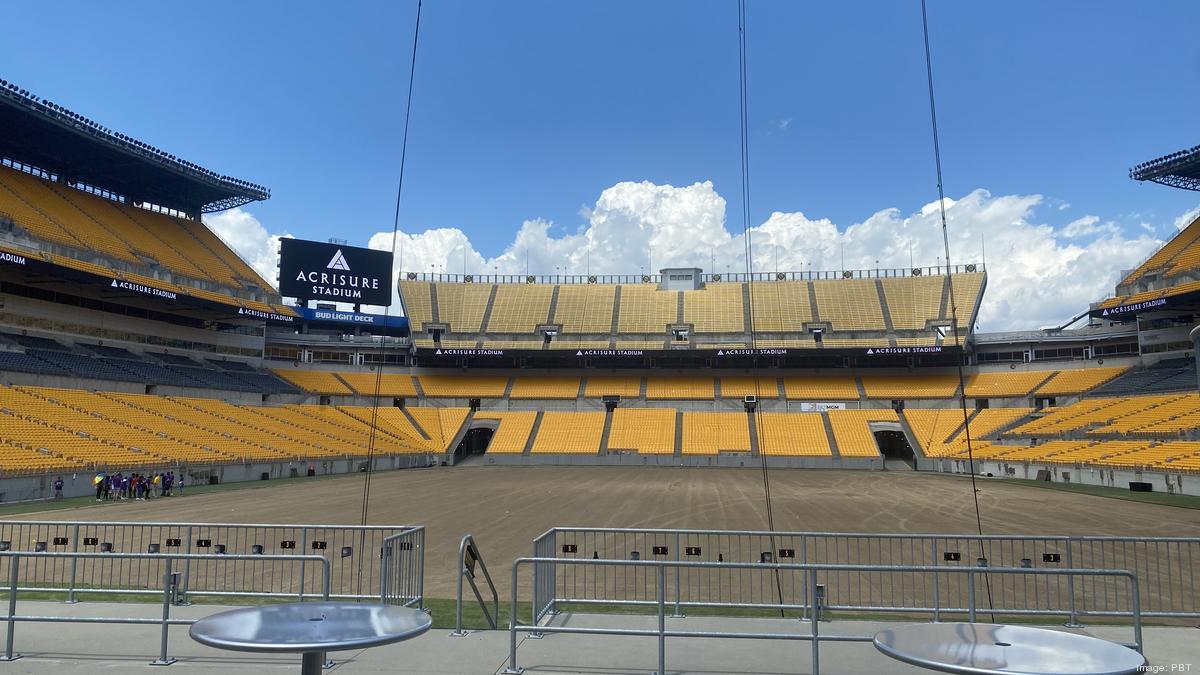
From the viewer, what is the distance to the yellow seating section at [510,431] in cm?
5794

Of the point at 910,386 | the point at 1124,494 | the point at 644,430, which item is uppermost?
the point at 910,386

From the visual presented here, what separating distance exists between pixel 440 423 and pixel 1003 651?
199 ft

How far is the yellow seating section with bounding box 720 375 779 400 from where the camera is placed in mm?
65938

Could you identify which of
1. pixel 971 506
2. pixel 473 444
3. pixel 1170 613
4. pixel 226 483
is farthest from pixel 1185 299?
pixel 226 483

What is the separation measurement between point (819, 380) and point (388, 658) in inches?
2531

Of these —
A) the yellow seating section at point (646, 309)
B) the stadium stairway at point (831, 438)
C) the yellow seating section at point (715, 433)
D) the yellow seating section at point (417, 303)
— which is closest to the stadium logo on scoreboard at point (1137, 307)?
the stadium stairway at point (831, 438)

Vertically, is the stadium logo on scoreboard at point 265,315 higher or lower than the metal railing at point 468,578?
higher

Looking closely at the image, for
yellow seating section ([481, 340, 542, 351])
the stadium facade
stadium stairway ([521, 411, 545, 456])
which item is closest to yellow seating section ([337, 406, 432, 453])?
the stadium facade

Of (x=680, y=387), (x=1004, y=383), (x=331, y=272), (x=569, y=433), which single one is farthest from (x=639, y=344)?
(x=1004, y=383)

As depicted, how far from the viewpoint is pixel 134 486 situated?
3005 cm

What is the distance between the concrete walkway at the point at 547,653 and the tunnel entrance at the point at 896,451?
47442 mm

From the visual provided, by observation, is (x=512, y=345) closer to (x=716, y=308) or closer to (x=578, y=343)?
(x=578, y=343)

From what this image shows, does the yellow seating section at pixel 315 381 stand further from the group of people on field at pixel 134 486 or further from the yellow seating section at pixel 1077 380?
the yellow seating section at pixel 1077 380

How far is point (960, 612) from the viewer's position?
33.9ft
